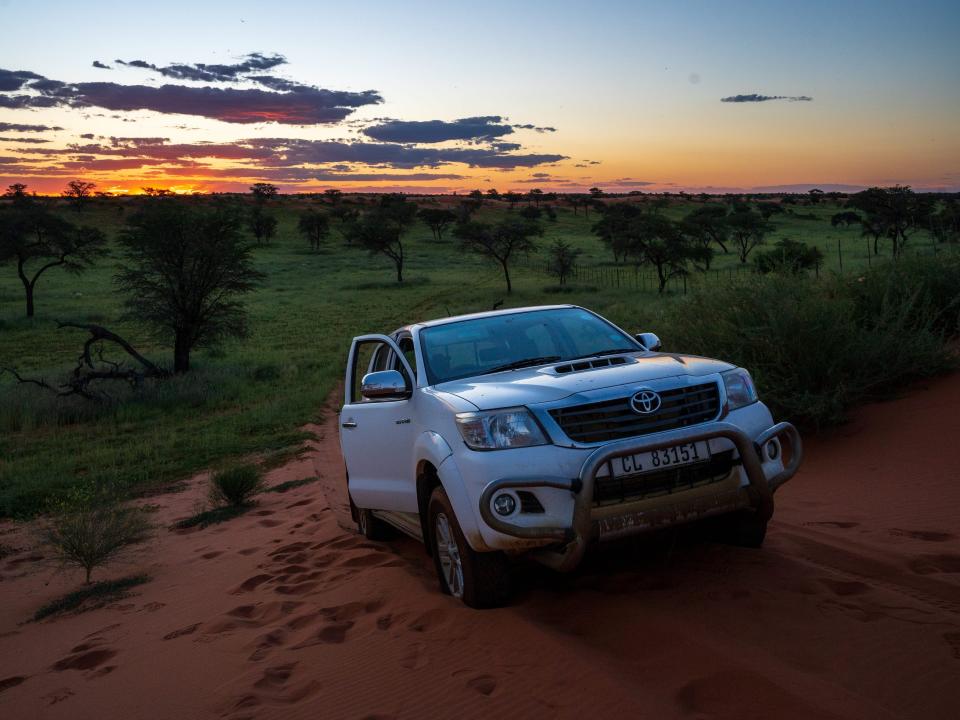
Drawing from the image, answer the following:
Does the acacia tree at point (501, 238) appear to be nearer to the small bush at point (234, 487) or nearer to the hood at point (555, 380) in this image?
the small bush at point (234, 487)

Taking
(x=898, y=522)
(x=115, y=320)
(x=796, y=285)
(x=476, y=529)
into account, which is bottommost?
(x=115, y=320)

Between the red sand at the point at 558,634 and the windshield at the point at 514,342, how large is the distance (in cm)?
135

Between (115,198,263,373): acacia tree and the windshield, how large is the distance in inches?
704

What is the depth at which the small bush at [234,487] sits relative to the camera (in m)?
9.75

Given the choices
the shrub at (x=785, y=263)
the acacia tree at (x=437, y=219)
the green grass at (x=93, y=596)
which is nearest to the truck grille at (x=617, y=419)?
the green grass at (x=93, y=596)

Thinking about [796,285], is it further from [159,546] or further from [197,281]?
[197,281]

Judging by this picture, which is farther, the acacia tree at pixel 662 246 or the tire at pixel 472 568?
the acacia tree at pixel 662 246

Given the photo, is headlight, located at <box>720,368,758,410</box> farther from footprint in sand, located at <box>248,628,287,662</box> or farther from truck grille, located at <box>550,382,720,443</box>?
footprint in sand, located at <box>248,628,287,662</box>

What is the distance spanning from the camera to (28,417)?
661 inches

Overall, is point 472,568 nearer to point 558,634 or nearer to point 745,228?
point 558,634

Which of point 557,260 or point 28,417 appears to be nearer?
point 28,417

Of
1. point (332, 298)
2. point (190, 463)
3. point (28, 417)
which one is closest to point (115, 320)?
point (332, 298)

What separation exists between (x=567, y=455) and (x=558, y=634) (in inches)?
34.7

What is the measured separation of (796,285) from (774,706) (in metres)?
7.62
